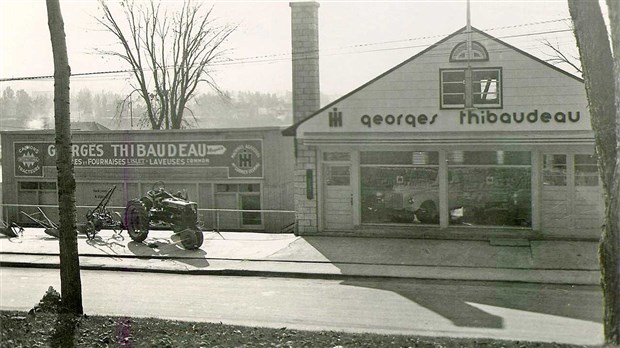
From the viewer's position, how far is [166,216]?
20.1m

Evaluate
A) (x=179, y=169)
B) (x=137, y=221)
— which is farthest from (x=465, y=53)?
(x=179, y=169)

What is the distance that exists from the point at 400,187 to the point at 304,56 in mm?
4886

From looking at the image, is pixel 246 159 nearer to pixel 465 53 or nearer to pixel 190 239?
pixel 190 239

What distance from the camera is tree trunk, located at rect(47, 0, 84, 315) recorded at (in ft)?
34.2

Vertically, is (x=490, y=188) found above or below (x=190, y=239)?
above

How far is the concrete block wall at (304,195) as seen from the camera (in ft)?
68.4

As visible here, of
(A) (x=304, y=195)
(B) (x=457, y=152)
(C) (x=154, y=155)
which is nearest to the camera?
(B) (x=457, y=152)

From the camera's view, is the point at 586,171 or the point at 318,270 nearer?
the point at 318,270

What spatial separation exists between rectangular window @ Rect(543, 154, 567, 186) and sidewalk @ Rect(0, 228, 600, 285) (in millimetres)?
1653

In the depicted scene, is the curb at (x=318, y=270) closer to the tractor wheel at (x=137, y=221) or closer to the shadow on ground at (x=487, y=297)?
the shadow on ground at (x=487, y=297)

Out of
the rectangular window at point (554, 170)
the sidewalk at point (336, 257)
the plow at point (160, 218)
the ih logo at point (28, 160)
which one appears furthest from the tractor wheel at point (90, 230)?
the rectangular window at point (554, 170)

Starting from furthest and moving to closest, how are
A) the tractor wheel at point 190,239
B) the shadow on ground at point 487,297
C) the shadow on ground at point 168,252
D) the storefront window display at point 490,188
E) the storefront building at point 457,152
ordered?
1. the storefront window display at point 490,188
2. the tractor wheel at point 190,239
3. the storefront building at point 457,152
4. the shadow on ground at point 168,252
5. the shadow on ground at point 487,297

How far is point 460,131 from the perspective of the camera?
754 inches

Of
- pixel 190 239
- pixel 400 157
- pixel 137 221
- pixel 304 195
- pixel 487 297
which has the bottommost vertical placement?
pixel 487 297
